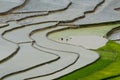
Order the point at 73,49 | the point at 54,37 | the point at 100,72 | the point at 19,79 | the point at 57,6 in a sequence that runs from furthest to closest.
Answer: the point at 57,6, the point at 54,37, the point at 73,49, the point at 100,72, the point at 19,79

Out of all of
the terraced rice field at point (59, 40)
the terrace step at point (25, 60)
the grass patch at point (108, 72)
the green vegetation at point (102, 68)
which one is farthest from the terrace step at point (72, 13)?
the grass patch at point (108, 72)

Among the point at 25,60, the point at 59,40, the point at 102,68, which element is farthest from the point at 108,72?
the point at 59,40

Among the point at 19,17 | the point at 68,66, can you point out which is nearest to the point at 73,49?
the point at 68,66

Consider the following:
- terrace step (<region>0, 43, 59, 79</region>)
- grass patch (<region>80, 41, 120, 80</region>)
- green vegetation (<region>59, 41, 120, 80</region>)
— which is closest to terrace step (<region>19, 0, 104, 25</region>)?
terrace step (<region>0, 43, 59, 79</region>)

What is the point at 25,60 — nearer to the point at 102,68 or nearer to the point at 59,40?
the point at 102,68

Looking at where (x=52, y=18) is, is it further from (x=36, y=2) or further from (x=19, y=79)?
(x=19, y=79)

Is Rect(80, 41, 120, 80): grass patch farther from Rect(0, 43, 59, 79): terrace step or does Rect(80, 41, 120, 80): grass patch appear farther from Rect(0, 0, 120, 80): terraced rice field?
Rect(0, 43, 59, 79): terrace step

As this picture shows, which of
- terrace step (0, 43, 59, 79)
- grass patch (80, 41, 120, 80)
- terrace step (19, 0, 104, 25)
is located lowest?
grass patch (80, 41, 120, 80)
